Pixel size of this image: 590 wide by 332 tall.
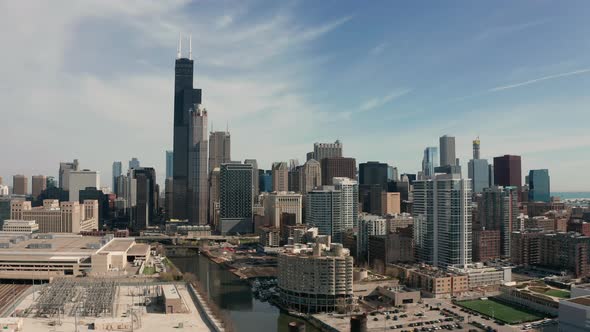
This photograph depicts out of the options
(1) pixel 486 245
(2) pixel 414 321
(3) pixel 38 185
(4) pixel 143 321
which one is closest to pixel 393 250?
(1) pixel 486 245

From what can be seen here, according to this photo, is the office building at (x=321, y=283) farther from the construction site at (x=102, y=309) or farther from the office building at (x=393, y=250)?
the office building at (x=393, y=250)

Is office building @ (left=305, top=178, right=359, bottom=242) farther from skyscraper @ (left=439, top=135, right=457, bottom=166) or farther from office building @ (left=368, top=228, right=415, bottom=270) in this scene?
skyscraper @ (left=439, top=135, right=457, bottom=166)

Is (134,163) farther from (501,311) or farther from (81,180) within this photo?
(501,311)

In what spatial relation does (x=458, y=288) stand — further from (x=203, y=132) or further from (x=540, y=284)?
(x=203, y=132)

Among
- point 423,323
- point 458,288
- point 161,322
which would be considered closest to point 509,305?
point 458,288

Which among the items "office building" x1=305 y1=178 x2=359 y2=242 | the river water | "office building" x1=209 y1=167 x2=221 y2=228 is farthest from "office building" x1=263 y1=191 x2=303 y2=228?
the river water
